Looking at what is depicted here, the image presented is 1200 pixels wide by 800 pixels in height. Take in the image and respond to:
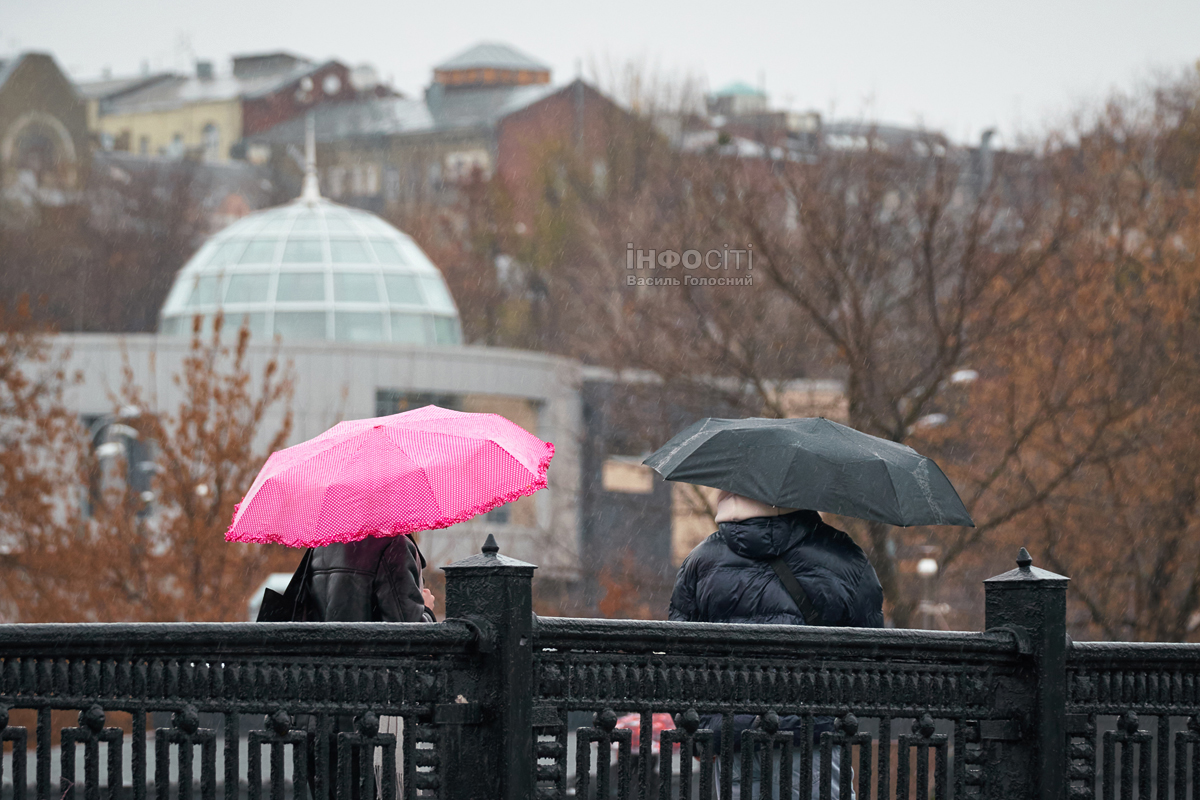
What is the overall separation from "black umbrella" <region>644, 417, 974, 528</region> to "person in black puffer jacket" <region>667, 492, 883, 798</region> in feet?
0.30

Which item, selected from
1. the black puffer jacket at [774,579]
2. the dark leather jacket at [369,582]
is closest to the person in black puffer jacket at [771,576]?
the black puffer jacket at [774,579]

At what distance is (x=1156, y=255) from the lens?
2216cm

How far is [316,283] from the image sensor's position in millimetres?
35906

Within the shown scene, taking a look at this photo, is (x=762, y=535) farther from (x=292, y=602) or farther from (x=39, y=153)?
(x=39, y=153)

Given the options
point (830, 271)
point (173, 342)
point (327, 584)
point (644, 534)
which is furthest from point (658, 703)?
point (644, 534)

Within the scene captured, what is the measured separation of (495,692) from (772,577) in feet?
4.20

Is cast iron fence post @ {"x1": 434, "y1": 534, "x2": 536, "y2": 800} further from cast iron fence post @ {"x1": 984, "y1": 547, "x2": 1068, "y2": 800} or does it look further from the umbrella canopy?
cast iron fence post @ {"x1": 984, "y1": 547, "x2": 1068, "y2": 800}

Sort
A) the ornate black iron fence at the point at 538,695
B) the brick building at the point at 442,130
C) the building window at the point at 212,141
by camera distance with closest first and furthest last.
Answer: the ornate black iron fence at the point at 538,695 < the brick building at the point at 442,130 < the building window at the point at 212,141

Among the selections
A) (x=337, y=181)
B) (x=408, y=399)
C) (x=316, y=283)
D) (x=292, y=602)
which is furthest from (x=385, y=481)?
(x=337, y=181)

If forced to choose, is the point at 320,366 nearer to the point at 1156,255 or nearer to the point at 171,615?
the point at 171,615

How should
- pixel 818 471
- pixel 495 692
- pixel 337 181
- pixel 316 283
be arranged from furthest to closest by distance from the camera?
pixel 337 181 → pixel 316 283 → pixel 818 471 → pixel 495 692

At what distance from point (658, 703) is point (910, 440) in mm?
16628

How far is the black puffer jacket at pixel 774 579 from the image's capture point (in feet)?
15.3

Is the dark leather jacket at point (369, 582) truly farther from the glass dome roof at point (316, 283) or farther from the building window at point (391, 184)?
the building window at point (391, 184)
